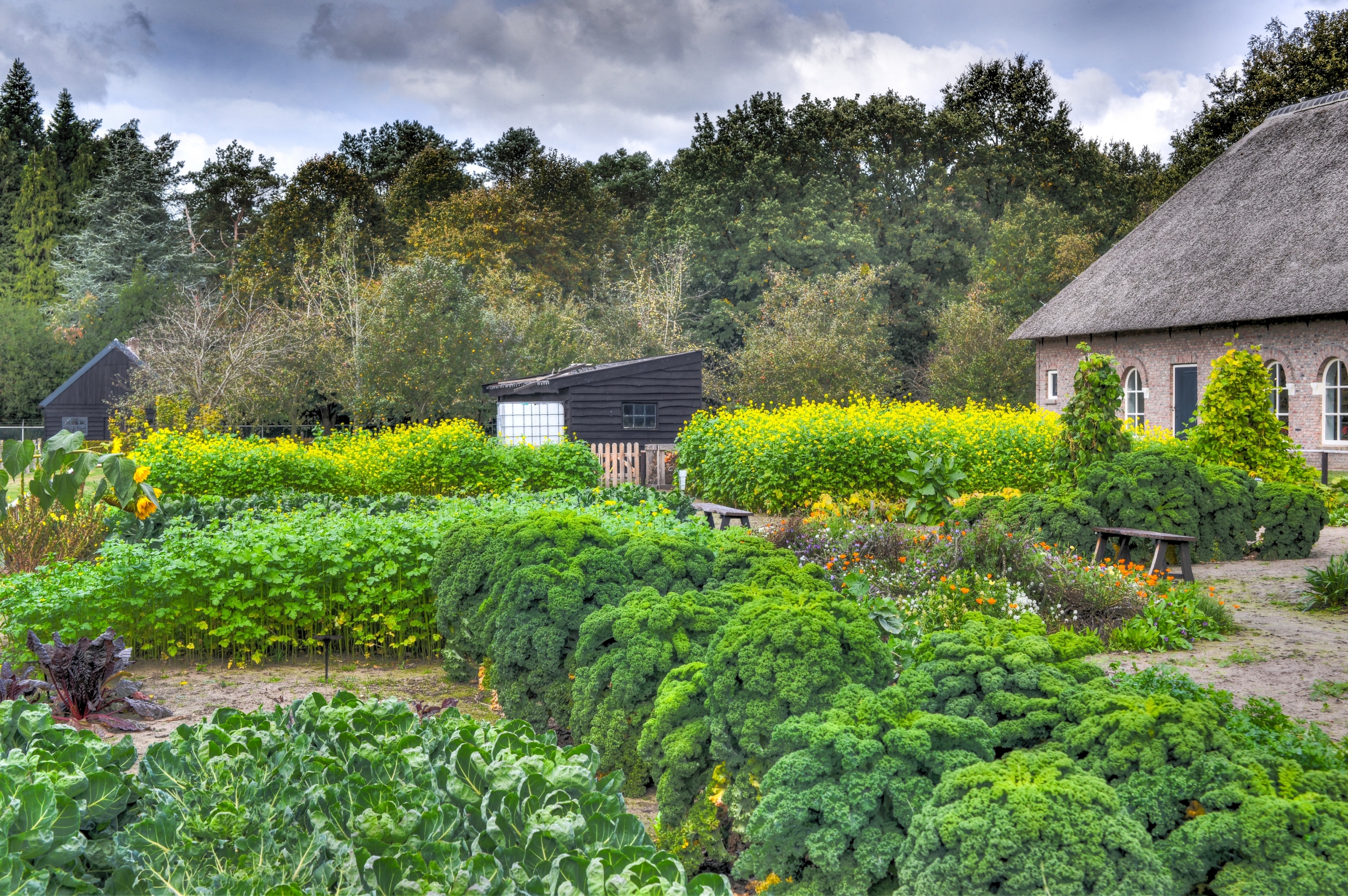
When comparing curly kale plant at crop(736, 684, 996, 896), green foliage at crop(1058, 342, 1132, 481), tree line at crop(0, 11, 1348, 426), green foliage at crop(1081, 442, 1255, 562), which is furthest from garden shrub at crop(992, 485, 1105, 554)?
tree line at crop(0, 11, 1348, 426)

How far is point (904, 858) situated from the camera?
2691 mm

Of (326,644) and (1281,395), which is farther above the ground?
(1281,395)

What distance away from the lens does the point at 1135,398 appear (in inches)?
972

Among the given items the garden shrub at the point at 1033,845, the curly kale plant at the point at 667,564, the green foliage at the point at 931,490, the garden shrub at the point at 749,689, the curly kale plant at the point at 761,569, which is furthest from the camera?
the green foliage at the point at 931,490

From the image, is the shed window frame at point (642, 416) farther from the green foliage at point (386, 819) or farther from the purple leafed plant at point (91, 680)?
the green foliage at point (386, 819)

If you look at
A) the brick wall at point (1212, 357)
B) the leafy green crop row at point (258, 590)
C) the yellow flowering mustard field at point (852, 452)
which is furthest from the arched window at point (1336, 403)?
the leafy green crop row at point (258, 590)

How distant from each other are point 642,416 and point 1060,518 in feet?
47.9

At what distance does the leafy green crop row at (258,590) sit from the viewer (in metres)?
6.49

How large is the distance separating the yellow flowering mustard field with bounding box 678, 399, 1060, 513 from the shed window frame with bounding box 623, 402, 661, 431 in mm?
6528

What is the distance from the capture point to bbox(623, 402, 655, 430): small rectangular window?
2372 centimetres

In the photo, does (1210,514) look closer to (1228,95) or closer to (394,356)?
(394,356)

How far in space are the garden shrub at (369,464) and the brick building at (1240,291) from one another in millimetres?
13186

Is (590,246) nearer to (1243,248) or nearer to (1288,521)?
(1243,248)

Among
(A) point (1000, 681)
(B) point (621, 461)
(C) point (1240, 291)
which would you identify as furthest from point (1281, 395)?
(A) point (1000, 681)
